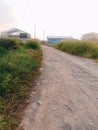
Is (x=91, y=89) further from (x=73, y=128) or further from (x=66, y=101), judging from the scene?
(x=73, y=128)

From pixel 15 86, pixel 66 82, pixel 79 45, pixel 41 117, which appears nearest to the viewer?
pixel 41 117

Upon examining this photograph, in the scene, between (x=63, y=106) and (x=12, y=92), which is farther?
(x=12, y=92)

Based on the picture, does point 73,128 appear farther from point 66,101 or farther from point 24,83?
point 24,83

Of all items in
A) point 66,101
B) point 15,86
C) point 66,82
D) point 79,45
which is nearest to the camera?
point 66,101

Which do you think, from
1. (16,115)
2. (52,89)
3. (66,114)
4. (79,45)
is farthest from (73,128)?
(79,45)

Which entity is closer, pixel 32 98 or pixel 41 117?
pixel 41 117

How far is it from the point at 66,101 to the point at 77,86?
139 cm

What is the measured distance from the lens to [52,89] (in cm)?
564

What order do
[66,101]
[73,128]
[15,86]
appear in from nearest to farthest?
[73,128] < [66,101] < [15,86]

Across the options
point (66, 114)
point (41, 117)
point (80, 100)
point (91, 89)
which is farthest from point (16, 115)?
point (91, 89)

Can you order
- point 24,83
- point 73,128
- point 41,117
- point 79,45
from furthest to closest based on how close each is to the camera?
point 79,45 → point 24,83 → point 41,117 → point 73,128

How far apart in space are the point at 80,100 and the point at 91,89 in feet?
3.38

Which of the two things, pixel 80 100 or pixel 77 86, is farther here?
pixel 77 86

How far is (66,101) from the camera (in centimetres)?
466
